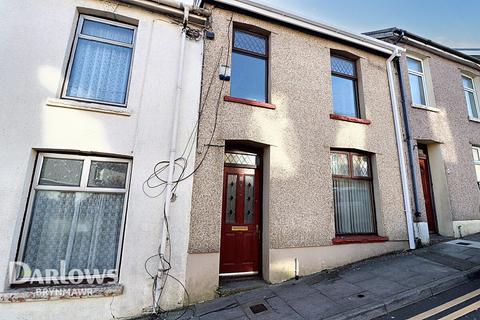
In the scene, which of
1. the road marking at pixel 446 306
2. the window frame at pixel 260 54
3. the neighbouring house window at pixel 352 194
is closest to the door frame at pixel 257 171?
the window frame at pixel 260 54

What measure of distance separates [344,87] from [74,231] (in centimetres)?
724

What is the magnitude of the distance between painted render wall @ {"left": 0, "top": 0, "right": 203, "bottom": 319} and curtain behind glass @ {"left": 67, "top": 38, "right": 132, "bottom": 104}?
23 cm

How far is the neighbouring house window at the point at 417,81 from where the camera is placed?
7.62 metres

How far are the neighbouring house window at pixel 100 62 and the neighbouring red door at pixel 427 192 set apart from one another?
8.56 meters

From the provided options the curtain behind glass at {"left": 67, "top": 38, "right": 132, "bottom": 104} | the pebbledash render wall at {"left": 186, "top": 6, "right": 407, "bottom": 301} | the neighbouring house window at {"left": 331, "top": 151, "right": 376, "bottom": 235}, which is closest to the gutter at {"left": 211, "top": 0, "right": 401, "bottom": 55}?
the pebbledash render wall at {"left": 186, "top": 6, "right": 407, "bottom": 301}

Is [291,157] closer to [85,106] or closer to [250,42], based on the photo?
[250,42]

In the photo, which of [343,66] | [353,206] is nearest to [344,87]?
[343,66]

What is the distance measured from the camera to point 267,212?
5.09m

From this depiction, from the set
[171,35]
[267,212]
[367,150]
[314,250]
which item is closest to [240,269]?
[267,212]

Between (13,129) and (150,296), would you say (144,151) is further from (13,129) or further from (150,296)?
(150,296)

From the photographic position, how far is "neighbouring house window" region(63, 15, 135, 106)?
4.59 meters

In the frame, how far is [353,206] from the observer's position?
605cm

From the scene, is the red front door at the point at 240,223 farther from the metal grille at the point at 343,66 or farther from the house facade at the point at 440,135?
the house facade at the point at 440,135

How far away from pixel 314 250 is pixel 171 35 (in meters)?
5.56
